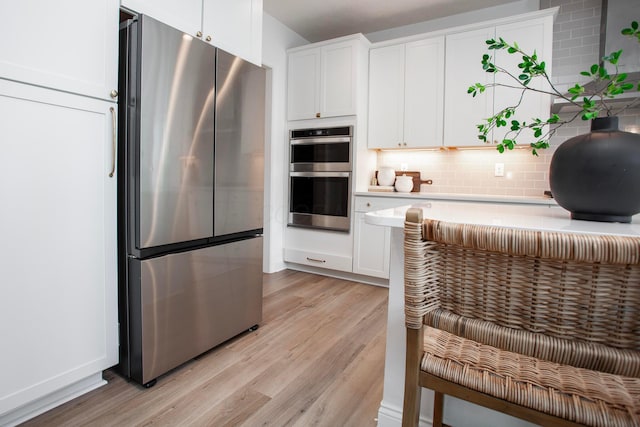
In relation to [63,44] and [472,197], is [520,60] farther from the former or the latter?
[63,44]

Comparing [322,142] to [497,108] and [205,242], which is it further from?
[205,242]

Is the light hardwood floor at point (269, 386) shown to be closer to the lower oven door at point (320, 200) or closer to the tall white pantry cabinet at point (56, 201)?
the tall white pantry cabinet at point (56, 201)

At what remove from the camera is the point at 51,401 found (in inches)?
58.7

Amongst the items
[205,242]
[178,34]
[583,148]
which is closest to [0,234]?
[205,242]

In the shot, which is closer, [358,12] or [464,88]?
[464,88]

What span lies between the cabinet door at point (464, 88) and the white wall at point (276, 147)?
1663 mm

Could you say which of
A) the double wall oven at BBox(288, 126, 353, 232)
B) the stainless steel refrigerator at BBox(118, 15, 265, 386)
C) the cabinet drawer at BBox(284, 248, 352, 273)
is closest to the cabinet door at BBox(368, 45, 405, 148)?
the double wall oven at BBox(288, 126, 353, 232)

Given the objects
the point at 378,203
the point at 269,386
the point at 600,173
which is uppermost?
the point at 600,173

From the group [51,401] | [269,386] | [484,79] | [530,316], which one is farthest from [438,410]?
[484,79]

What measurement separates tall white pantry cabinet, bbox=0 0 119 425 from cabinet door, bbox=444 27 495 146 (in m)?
2.65

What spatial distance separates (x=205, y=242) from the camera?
192 cm

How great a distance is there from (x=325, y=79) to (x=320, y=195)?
117 cm

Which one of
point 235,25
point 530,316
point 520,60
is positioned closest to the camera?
point 530,316

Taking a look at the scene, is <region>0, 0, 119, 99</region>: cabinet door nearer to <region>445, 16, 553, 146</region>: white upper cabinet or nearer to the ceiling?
the ceiling
